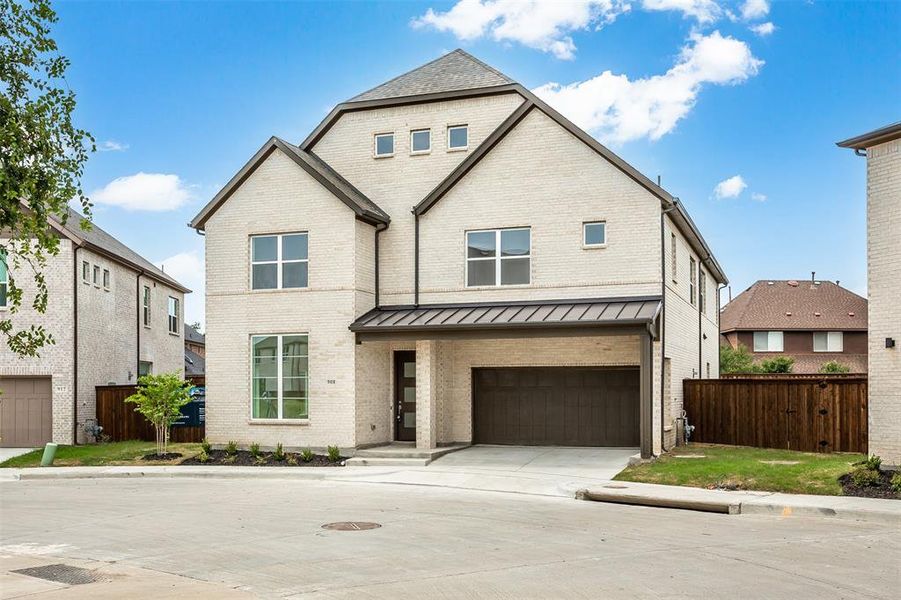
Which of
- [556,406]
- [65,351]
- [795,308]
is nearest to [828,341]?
[795,308]

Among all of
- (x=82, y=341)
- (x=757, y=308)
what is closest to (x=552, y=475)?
(x=82, y=341)

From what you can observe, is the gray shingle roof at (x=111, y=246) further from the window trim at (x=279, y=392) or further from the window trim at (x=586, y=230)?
the window trim at (x=586, y=230)

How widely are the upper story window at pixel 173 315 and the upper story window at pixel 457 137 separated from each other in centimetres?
1632

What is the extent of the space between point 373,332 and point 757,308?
118 ft

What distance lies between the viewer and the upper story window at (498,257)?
23.9 meters

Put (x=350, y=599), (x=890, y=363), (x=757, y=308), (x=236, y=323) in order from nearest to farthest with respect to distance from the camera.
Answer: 1. (x=350, y=599)
2. (x=890, y=363)
3. (x=236, y=323)
4. (x=757, y=308)

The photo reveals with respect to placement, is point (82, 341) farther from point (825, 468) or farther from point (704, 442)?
point (825, 468)

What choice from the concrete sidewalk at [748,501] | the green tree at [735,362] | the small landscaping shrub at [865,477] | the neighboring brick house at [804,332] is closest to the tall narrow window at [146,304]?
the concrete sidewalk at [748,501]

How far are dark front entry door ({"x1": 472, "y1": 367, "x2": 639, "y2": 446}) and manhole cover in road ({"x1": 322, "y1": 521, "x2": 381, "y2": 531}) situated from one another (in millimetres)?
11437

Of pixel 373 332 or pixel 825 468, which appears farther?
pixel 373 332

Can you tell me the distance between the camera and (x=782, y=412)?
79.5 feet

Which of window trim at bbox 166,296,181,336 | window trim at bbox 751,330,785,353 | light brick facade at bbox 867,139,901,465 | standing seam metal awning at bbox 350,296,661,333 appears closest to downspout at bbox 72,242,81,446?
window trim at bbox 166,296,181,336

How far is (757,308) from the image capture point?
176 ft

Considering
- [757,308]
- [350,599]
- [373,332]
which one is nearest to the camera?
[350,599]
